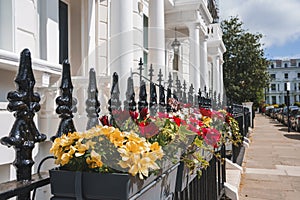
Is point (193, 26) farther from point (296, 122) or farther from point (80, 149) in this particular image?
point (296, 122)

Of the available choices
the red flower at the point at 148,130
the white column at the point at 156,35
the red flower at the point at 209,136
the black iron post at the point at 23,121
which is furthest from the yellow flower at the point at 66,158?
the white column at the point at 156,35

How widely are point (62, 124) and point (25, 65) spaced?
0.39m

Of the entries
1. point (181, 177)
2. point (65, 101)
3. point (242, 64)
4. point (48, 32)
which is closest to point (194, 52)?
point (48, 32)

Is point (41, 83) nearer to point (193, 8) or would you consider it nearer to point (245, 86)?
point (193, 8)

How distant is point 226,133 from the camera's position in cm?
344

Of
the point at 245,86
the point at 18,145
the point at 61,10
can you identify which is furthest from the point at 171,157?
the point at 245,86

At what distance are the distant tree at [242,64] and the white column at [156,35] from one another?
16.0m

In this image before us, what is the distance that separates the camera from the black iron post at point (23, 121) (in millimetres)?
1081

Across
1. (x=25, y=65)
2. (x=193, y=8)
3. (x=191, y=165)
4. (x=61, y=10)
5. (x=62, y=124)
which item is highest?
(x=193, y=8)

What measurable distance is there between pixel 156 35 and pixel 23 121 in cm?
510

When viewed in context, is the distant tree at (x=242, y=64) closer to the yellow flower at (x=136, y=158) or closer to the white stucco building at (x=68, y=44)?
the white stucco building at (x=68, y=44)

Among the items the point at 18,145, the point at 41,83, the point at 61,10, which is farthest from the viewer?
the point at 61,10

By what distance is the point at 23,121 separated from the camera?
3.68ft

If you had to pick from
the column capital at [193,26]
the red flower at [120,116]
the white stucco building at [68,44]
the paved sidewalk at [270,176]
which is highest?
the column capital at [193,26]
